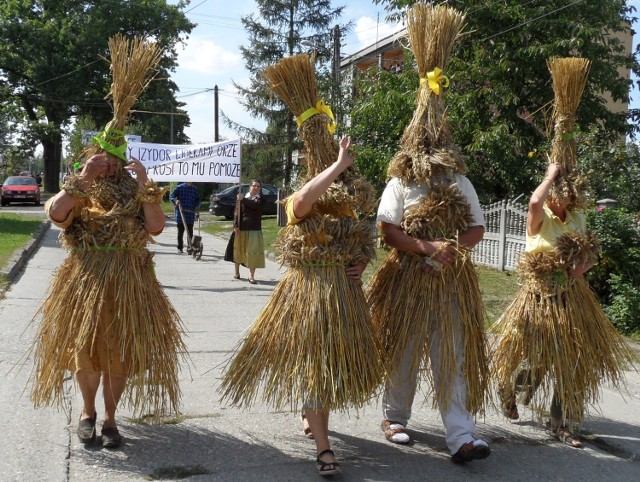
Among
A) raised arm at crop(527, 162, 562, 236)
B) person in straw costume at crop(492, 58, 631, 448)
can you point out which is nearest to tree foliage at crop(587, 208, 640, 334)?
person in straw costume at crop(492, 58, 631, 448)

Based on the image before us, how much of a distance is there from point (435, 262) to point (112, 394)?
6.22ft

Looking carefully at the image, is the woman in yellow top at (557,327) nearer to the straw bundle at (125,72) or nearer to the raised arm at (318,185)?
the raised arm at (318,185)

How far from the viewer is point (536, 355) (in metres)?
4.09

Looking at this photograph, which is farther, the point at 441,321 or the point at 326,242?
the point at 441,321

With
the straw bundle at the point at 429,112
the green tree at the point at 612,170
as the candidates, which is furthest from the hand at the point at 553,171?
the green tree at the point at 612,170

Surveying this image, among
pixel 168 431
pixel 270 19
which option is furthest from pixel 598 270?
pixel 270 19

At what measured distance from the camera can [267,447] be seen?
154 inches

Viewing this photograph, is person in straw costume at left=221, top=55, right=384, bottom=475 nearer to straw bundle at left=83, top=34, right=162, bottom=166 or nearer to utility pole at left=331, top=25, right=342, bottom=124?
straw bundle at left=83, top=34, right=162, bottom=166

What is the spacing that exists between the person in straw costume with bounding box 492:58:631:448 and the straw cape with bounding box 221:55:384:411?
3.29ft

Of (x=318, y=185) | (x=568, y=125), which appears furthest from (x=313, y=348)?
(x=568, y=125)

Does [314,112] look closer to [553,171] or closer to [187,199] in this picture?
[553,171]

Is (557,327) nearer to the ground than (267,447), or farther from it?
farther from it

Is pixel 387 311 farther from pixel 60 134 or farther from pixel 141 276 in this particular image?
pixel 60 134

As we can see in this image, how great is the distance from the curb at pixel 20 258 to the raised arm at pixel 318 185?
728 cm
